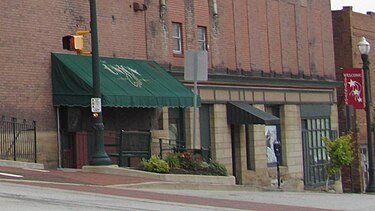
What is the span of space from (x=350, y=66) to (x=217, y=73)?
13.5 metres

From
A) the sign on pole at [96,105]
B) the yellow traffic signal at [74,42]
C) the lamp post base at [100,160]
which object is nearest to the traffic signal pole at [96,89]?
the lamp post base at [100,160]

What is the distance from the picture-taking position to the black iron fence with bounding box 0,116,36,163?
2441 centimetres

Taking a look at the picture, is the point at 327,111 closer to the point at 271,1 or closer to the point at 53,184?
the point at 271,1

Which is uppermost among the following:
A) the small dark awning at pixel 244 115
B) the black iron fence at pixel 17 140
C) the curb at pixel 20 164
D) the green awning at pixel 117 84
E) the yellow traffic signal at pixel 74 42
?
the yellow traffic signal at pixel 74 42

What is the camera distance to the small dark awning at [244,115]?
32.9 metres

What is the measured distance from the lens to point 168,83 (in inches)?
1145

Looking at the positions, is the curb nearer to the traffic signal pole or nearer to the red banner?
the traffic signal pole

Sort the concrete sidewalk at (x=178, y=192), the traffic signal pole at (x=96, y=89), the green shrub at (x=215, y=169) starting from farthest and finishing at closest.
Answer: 1. the green shrub at (x=215, y=169)
2. the traffic signal pole at (x=96, y=89)
3. the concrete sidewalk at (x=178, y=192)

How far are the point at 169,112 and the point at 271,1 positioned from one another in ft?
31.0

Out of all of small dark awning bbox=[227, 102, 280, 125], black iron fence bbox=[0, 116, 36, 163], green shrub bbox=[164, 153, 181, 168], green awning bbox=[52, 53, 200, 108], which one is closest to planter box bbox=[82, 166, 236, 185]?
green shrub bbox=[164, 153, 181, 168]

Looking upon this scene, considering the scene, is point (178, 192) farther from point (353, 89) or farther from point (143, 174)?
point (353, 89)

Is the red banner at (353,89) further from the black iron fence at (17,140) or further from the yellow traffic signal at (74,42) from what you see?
the yellow traffic signal at (74,42)

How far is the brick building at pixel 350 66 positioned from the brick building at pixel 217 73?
8.02 feet

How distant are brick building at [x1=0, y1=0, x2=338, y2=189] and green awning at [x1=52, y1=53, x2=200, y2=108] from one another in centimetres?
36
